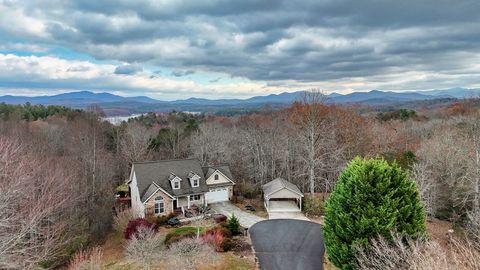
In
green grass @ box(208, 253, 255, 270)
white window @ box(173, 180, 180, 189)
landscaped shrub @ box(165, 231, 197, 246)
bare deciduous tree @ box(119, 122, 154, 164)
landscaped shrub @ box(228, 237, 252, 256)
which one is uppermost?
bare deciduous tree @ box(119, 122, 154, 164)

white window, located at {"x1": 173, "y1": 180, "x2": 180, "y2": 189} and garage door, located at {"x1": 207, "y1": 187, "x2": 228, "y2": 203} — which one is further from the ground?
white window, located at {"x1": 173, "y1": 180, "x2": 180, "y2": 189}

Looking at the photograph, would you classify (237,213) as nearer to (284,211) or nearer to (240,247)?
(284,211)

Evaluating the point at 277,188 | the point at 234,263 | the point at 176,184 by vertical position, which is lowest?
the point at 234,263

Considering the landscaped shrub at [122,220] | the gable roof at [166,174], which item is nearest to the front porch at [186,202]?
the gable roof at [166,174]

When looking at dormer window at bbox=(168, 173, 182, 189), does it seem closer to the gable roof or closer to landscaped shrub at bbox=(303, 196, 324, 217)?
the gable roof

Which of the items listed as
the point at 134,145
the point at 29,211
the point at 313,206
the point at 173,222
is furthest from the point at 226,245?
the point at 134,145

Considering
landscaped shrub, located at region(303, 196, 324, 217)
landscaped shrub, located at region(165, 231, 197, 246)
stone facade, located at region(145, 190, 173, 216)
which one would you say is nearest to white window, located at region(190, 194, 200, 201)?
stone facade, located at region(145, 190, 173, 216)

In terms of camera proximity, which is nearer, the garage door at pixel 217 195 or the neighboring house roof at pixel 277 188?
the neighboring house roof at pixel 277 188

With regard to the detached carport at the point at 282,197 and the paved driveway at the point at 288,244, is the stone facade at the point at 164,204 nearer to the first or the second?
the paved driveway at the point at 288,244
